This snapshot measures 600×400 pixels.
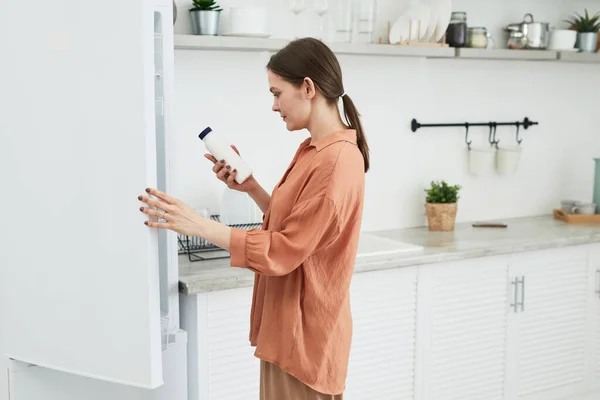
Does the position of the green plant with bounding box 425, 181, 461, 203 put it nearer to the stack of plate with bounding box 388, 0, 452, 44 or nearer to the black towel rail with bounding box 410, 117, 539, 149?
the black towel rail with bounding box 410, 117, 539, 149

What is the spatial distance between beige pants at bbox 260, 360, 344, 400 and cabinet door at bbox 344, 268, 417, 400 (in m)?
0.87

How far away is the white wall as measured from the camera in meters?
3.01

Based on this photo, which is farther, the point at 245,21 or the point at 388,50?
the point at 388,50

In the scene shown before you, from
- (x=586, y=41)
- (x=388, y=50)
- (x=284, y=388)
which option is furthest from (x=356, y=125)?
(x=586, y=41)

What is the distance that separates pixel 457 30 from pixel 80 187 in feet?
7.01

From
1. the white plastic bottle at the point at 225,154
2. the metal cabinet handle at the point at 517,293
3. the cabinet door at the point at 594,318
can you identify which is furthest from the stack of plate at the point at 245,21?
the cabinet door at the point at 594,318

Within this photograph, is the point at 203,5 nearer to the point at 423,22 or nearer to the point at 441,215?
the point at 423,22

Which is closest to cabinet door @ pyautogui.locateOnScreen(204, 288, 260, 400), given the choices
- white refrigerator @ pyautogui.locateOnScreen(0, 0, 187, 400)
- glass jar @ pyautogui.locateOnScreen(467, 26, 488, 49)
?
white refrigerator @ pyautogui.locateOnScreen(0, 0, 187, 400)

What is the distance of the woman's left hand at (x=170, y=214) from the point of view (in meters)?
1.69

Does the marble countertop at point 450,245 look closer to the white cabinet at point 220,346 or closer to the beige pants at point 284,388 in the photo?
the white cabinet at point 220,346

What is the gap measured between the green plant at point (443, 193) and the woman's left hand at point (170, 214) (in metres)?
1.94

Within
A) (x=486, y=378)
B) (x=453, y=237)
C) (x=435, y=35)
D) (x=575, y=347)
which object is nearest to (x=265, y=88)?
(x=435, y=35)

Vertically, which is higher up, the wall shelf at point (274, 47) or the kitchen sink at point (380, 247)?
the wall shelf at point (274, 47)

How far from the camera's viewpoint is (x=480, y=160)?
363cm
